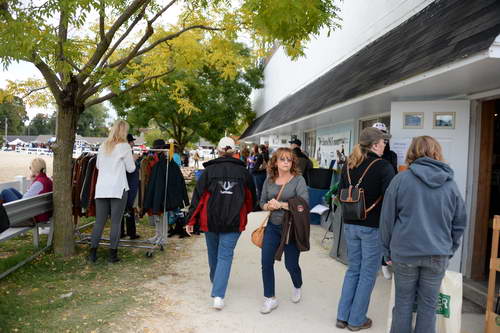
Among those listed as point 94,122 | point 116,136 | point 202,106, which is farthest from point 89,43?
point 94,122

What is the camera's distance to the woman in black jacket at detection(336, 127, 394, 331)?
3760 millimetres

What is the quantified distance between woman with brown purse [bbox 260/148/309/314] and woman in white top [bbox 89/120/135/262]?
2.38m

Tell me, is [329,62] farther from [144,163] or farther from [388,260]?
[388,260]

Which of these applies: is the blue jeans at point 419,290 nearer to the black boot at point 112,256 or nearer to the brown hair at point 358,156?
the brown hair at point 358,156

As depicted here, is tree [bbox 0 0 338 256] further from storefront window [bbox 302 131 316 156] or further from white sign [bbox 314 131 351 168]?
storefront window [bbox 302 131 316 156]

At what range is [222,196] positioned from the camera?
14.3ft

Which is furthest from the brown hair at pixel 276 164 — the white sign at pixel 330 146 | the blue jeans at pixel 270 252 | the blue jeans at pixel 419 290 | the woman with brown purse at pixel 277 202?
the white sign at pixel 330 146

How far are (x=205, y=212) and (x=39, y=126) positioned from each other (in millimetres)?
139147

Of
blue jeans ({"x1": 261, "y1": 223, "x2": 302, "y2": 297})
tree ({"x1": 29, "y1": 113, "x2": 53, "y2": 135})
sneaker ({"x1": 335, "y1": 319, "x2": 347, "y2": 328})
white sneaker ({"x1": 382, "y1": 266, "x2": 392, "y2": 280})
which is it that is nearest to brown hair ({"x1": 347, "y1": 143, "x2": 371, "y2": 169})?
blue jeans ({"x1": 261, "y1": 223, "x2": 302, "y2": 297})

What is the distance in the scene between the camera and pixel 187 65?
28.0ft

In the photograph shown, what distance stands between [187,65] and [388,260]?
6394mm

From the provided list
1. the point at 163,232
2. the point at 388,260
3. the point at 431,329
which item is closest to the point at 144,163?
the point at 163,232

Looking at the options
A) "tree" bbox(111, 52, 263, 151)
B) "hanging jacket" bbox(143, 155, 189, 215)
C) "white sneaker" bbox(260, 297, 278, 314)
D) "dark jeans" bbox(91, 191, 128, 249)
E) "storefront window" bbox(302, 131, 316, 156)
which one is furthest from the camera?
"tree" bbox(111, 52, 263, 151)

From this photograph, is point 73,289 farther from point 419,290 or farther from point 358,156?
point 419,290
